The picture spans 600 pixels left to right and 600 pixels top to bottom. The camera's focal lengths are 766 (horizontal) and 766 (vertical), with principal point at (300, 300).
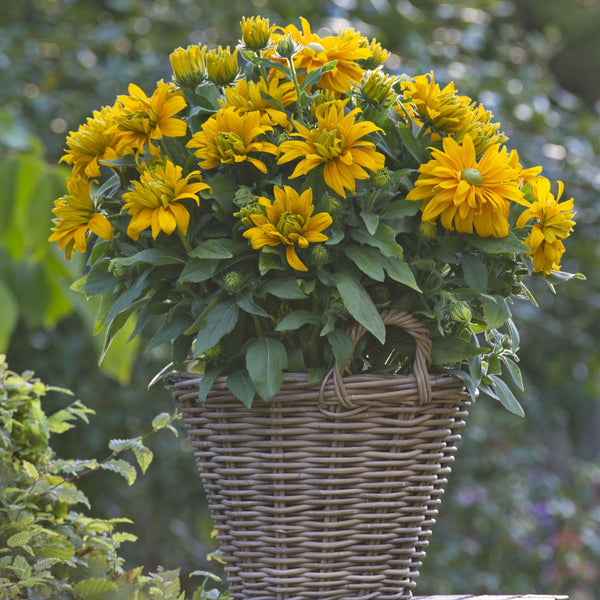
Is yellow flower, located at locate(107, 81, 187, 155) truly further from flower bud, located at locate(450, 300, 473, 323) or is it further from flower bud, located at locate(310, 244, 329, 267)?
flower bud, located at locate(450, 300, 473, 323)

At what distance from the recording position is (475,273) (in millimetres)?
676

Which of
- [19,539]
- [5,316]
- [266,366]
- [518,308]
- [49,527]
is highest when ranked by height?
[266,366]

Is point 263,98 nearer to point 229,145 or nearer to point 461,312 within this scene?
point 229,145

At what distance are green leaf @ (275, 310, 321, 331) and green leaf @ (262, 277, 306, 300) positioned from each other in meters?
0.02

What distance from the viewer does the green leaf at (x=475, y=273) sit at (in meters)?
0.67

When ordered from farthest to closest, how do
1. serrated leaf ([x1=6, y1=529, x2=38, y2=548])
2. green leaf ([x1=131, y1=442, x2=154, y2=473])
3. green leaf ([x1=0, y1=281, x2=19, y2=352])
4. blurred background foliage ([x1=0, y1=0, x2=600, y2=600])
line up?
blurred background foliage ([x1=0, y1=0, x2=600, y2=600]), green leaf ([x1=0, y1=281, x2=19, y2=352]), green leaf ([x1=131, y1=442, x2=154, y2=473]), serrated leaf ([x1=6, y1=529, x2=38, y2=548])

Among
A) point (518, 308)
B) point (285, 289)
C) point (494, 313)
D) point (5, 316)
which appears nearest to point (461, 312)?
point (494, 313)

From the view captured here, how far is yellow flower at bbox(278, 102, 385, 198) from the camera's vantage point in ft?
2.07

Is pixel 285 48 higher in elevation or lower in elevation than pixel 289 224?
higher

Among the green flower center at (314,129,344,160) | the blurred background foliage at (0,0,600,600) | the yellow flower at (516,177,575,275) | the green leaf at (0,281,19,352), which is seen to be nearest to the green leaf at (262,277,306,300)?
the green flower center at (314,129,344,160)

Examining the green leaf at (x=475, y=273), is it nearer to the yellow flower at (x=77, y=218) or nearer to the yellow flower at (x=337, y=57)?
the yellow flower at (x=337, y=57)

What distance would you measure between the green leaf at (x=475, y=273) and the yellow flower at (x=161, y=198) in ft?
0.77

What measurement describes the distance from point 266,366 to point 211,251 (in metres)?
0.11

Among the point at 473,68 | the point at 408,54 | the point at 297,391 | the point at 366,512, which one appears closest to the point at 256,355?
the point at 297,391
